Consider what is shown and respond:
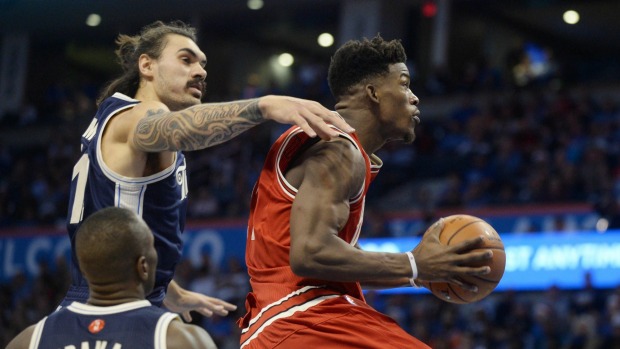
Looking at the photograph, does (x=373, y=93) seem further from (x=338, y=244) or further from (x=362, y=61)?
(x=338, y=244)

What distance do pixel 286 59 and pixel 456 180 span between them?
13429 millimetres

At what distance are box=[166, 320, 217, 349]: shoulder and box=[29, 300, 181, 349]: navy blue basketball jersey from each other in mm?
21

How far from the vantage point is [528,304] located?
12938mm

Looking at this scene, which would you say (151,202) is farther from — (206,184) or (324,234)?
(206,184)

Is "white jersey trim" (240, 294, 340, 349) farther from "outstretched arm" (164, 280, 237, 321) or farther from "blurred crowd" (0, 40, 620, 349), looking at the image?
"blurred crowd" (0, 40, 620, 349)

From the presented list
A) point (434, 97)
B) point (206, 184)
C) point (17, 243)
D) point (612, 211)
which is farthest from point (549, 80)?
point (17, 243)

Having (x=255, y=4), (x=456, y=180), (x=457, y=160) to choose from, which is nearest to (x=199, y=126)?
(x=456, y=180)

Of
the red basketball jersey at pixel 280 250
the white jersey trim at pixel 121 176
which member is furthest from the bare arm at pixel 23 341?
the white jersey trim at pixel 121 176

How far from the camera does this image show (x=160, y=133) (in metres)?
4.22

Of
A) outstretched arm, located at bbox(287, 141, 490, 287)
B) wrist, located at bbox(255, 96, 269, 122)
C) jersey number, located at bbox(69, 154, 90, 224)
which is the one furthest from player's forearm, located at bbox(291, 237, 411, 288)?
jersey number, located at bbox(69, 154, 90, 224)

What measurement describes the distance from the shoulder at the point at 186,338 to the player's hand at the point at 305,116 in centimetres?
106

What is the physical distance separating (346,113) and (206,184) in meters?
15.4

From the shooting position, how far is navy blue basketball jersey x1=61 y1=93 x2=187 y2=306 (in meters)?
4.40

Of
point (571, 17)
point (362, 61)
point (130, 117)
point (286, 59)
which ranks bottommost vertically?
point (130, 117)
